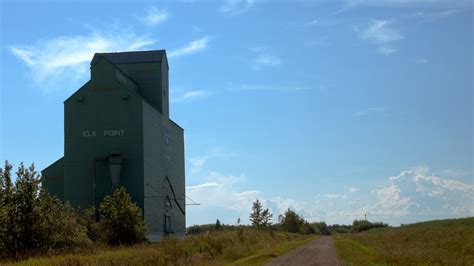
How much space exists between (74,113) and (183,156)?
23.7 m

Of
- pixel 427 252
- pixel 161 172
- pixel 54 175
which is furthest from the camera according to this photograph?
pixel 161 172

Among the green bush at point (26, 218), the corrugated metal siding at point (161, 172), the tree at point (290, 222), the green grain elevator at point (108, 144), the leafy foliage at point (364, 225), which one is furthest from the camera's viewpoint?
the leafy foliage at point (364, 225)

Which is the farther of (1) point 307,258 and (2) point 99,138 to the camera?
(2) point 99,138

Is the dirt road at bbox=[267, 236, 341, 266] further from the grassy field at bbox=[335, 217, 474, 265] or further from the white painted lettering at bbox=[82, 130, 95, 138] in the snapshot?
the white painted lettering at bbox=[82, 130, 95, 138]

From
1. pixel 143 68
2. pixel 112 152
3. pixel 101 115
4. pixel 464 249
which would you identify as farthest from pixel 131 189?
pixel 464 249

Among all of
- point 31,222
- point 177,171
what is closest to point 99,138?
point 177,171

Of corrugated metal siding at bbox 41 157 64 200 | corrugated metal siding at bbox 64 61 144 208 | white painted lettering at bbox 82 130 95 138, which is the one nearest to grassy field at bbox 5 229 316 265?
corrugated metal siding at bbox 64 61 144 208

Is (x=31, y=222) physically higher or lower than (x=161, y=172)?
lower

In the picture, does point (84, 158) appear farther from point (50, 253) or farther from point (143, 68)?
point (50, 253)

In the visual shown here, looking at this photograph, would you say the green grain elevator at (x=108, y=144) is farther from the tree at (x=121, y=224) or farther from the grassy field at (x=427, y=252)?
the grassy field at (x=427, y=252)

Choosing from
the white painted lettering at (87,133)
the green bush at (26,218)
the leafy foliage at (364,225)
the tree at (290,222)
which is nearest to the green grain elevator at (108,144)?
the white painted lettering at (87,133)

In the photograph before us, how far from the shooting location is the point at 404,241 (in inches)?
2142

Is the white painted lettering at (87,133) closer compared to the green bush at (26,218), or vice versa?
the green bush at (26,218)

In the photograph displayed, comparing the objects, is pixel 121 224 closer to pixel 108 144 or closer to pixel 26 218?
pixel 26 218
